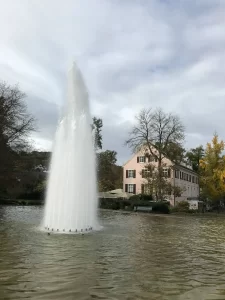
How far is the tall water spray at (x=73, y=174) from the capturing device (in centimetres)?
1594

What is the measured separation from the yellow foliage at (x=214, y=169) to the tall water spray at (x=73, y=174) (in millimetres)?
41916

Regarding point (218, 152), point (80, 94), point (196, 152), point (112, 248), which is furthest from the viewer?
point (196, 152)

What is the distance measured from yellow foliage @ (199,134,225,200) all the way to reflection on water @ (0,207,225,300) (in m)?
44.6

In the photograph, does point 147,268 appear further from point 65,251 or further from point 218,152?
point 218,152

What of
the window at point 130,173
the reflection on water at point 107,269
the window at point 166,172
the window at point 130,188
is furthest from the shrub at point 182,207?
the reflection on water at point 107,269

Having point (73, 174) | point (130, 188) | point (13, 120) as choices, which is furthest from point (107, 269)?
point (130, 188)

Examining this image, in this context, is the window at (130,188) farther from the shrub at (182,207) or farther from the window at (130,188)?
the shrub at (182,207)

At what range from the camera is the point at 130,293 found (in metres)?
6.45

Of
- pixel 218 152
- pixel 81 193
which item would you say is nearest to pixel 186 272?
pixel 81 193

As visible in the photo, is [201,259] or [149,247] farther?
[149,247]

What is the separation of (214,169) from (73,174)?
44789 mm

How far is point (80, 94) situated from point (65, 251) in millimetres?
9535

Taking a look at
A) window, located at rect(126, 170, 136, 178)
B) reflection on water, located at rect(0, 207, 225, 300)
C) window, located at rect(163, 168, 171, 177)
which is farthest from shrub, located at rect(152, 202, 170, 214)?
window, located at rect(126, 170, 136, 178)

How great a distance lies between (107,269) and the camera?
8.43 meters
